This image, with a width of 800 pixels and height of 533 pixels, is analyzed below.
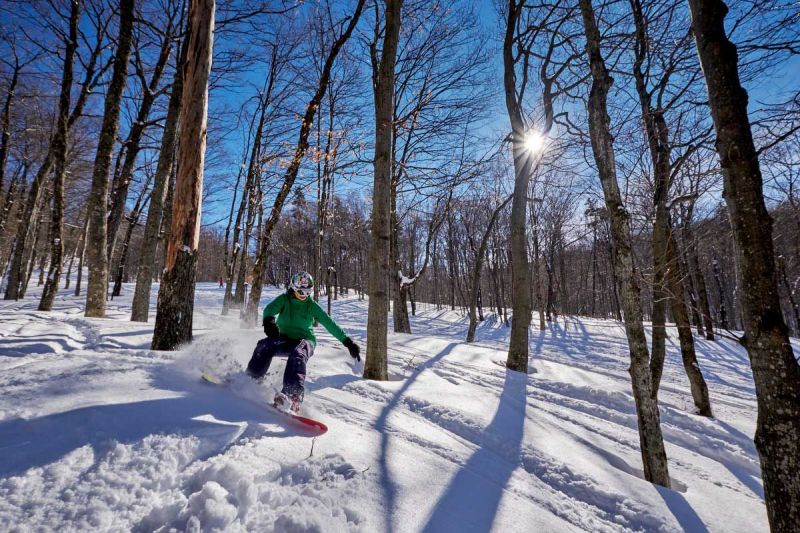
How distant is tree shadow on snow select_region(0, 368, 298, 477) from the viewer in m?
1.55

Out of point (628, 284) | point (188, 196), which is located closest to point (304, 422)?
point (628, 284)

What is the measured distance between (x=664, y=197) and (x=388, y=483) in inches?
235

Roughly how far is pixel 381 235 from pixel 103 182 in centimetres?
686

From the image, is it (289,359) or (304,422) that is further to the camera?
(289,359)

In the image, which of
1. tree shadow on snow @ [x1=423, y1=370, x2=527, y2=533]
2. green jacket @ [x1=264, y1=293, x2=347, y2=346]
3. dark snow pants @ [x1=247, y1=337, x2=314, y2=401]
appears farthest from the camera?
green jacket @ [x1=264, y1=293, x2=347, y2=346]

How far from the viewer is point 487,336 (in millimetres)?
16625

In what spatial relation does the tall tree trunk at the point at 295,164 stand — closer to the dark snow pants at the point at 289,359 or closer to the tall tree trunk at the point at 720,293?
the dark snow pants at the point at 289,359

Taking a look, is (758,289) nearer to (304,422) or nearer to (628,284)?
(628,284)

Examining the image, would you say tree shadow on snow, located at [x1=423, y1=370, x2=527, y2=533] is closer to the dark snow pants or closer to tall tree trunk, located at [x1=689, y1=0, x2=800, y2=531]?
tall tree trunk, located at [x1=689, y1=0, x2=800, y2=531]

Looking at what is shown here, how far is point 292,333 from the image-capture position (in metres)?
3.76

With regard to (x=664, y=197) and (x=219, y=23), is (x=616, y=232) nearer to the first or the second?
(x=664, y=197)

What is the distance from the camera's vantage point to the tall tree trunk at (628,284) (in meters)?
2.84

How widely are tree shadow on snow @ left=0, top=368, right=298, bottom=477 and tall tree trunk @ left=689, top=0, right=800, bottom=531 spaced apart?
2.83m

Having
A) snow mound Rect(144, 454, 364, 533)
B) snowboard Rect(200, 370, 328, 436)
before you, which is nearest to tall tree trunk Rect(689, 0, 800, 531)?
snow mound Rect(144, 454, 364, 533)
